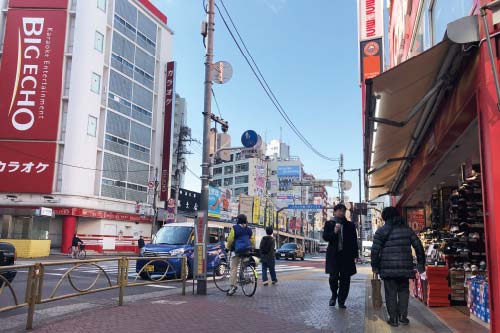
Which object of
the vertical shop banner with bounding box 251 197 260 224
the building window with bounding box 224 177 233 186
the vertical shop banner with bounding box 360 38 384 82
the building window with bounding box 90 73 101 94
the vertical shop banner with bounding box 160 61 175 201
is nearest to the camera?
the vertical shop banner with bounding box 360 38 384 82

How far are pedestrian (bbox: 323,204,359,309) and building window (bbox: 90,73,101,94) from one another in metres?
35.3

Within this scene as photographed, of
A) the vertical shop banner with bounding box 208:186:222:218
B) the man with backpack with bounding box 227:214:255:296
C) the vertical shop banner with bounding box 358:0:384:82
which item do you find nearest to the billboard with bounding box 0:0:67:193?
the vertical shop banner with bounding box 208:186:222:218

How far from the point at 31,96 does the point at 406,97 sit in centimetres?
3746

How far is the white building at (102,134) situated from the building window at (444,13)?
3381 cm

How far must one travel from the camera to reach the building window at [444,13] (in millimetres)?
6023

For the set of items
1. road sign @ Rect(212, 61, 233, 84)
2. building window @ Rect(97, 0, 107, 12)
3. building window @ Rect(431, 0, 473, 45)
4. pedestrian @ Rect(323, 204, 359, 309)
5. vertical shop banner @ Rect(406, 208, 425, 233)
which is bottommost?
pedestrian @ Rect(323, 204, 359, 309)

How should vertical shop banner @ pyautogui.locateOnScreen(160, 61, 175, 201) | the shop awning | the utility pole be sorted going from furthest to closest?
vertical shop banner @ pyautogui.locateOnScreen(160, 61, 175, 201)
the utility pole
the shop awning

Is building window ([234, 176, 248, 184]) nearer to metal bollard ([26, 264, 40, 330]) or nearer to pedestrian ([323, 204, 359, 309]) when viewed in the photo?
pedestrian ([323, 204, 359, 309])

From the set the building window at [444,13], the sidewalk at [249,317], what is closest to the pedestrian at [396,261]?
the sidewalk at [249,317]

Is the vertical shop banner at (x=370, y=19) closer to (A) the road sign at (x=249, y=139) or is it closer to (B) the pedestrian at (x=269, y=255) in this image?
(A) the road sign at (x=249, y=139)

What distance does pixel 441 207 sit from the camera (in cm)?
1161

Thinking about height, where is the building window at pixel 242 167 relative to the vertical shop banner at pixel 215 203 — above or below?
above

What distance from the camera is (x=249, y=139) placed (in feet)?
41.4

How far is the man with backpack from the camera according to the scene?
1036 centimetres
